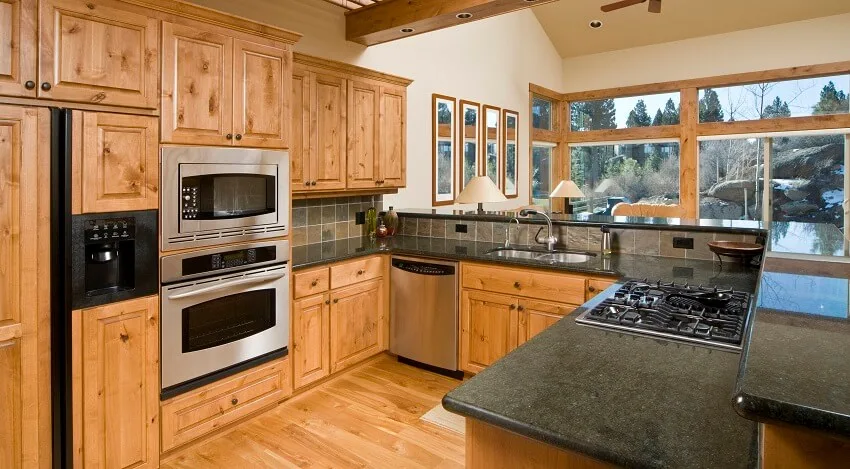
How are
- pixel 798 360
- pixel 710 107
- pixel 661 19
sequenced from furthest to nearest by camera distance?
pixel 710 107, pixel 661 19, pixel 798 360

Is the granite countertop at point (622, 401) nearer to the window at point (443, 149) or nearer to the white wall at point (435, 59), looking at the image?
the white wall at point (435, 59)

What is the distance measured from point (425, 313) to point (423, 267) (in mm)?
327

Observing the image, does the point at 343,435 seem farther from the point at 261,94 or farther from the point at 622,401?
the point at 622,401

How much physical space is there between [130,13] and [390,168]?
228cm

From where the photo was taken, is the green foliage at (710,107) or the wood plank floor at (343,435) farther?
the green foliage at (710,107)

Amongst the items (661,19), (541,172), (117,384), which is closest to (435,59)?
(541,172)

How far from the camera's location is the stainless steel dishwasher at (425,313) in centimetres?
364

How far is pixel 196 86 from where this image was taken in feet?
8.64

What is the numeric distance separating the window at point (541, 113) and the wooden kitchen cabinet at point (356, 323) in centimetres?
440

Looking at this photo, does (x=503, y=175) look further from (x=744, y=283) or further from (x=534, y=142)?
(x=744, y=283)

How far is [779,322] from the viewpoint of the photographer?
1.04m

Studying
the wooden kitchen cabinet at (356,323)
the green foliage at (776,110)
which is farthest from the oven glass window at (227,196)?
the green foliage at (776,110)

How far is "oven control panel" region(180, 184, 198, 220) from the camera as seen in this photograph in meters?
2.58

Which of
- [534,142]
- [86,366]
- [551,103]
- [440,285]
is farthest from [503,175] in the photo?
[86,366]
